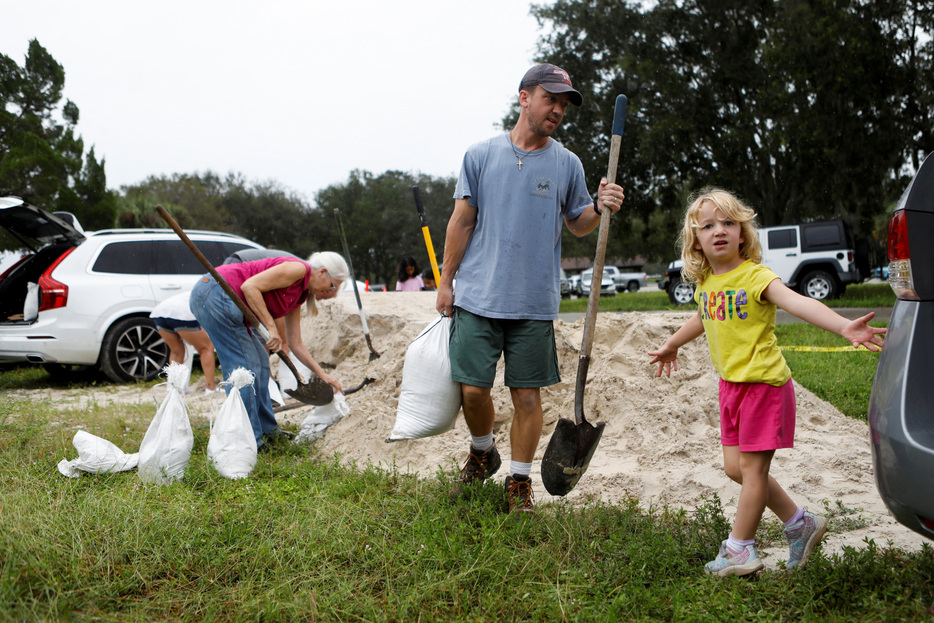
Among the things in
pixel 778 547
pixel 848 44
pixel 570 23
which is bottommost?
pixel 778 547

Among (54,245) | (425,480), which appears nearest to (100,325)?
(54,245)

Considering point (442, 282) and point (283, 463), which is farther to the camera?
point (283, 463)

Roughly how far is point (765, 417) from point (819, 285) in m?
15.4

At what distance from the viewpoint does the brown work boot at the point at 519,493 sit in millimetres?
3164

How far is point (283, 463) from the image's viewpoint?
4270 millimetres

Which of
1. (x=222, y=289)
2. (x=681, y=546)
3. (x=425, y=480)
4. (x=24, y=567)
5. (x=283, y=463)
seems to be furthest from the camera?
(x=222, y=289)

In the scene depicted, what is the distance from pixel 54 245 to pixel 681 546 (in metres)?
7.85

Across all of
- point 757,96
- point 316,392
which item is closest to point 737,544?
point 316,392

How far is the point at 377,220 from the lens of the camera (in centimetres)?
4050

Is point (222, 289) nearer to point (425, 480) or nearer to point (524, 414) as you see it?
point (425, 480)

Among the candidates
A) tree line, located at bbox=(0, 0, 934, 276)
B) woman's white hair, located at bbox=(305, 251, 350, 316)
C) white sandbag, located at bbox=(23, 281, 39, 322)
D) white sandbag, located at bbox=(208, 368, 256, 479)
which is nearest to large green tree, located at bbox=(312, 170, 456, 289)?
tree line, located at bbox=(0, 0, 934, 276)

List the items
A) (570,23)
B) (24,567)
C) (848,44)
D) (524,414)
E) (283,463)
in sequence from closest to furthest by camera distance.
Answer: (24,567) → (524,414) → (283,463) → (848,44) → (570,23)

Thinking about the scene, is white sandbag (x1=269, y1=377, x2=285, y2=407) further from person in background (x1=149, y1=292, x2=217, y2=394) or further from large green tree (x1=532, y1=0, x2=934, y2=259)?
large green tree (x1=532, y1=0, x2=934, y2=259)

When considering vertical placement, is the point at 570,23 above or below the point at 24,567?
above
